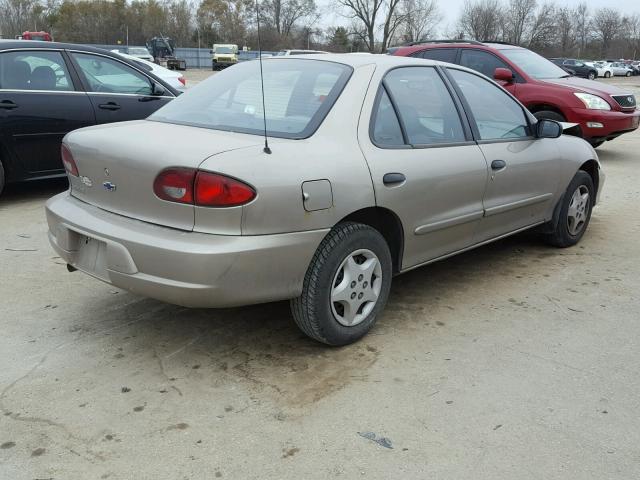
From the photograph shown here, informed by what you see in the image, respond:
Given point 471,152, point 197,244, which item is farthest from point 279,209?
point 471,152

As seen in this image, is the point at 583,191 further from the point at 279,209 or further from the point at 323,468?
the point at 323,468

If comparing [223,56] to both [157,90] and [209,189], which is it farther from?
[209,189]

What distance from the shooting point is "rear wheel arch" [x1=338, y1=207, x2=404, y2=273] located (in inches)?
128

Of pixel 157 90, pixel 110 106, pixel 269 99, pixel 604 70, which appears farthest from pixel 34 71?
pixel 604 70

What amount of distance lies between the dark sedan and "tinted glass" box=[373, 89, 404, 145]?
13.2ft

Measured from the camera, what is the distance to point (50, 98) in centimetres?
618

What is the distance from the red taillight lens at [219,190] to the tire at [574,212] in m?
3.15

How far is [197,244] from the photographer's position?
8.89 ft

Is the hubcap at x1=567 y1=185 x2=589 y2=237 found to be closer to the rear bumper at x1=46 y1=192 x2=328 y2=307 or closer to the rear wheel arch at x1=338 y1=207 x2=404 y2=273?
the rear wheel arch at x1=338 y1=207 x2=404 y2=273

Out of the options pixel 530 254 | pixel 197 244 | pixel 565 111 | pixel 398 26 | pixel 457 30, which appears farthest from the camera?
pixel 457 30

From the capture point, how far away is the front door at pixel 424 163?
10.9ft

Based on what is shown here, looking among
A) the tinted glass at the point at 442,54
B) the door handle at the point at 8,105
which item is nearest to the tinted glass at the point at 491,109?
the door handle at the point at 8,105

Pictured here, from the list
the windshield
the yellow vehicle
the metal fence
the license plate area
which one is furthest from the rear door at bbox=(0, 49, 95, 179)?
the metal fence

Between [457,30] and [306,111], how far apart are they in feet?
309
